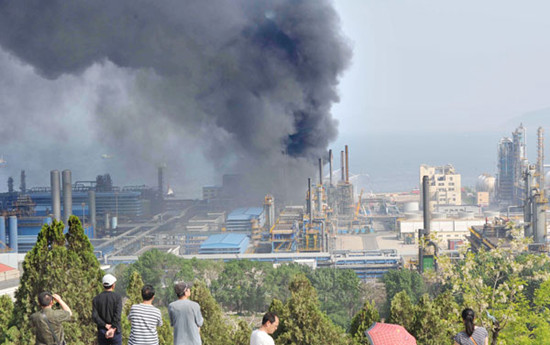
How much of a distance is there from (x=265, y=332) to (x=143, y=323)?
678 millimetres

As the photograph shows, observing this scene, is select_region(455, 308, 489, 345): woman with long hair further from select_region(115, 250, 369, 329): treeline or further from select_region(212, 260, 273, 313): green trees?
select_region(212, 260, 273, 313): green trees

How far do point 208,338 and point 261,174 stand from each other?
31.4 m

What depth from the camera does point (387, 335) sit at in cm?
297

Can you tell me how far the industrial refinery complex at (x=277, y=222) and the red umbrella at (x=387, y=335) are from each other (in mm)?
15433

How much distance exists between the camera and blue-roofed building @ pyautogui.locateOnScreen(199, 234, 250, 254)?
25.1 meters

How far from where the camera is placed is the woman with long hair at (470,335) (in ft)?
10.2

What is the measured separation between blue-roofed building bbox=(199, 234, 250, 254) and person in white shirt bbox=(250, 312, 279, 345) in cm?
2224

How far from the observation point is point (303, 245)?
25.6m

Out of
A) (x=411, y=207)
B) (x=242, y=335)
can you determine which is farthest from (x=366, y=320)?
(x=411, y=207)

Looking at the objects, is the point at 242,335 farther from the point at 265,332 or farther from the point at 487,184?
the point at 487,184

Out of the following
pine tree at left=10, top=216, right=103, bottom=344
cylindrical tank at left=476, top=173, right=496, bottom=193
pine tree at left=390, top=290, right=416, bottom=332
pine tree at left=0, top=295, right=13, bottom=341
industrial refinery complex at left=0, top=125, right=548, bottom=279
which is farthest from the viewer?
cylindrical tank at left=476, top=173, right=496, bottom=193

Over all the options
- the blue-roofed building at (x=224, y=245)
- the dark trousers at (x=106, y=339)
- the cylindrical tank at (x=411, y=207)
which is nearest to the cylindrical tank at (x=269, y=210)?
the blue-roofed building at (x=224, y=245)

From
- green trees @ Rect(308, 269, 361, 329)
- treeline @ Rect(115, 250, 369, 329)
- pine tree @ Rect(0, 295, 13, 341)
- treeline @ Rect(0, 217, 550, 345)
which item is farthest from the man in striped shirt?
green trees @ Rect(308, 269, 361, 329)

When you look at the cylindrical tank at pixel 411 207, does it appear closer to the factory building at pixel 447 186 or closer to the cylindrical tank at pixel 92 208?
the factory building at pixel 447 186
